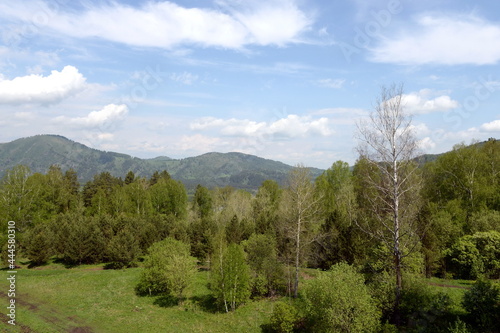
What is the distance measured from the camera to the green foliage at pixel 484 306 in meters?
20.1

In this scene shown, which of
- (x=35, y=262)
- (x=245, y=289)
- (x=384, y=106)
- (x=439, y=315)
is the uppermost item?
(x=384, y=106)

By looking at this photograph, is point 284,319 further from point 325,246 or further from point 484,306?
point 325,246

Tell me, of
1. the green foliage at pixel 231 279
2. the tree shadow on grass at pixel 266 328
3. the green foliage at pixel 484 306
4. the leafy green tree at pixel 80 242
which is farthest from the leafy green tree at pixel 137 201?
the green foliage at pixel 484 306

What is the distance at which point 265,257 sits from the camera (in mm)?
36438

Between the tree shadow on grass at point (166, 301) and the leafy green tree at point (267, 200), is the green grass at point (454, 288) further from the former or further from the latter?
the leafy green tree at point (267, 200)

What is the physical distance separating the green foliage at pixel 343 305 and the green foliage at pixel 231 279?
1223cm

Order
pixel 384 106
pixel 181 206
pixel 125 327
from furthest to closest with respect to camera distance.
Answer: pixel 181 206
pixel 125 327
pixel 384 106

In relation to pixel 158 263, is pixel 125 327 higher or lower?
lower

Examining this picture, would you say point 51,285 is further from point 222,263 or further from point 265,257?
point 265,257

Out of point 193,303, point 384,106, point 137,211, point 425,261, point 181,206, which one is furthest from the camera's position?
point 181,206

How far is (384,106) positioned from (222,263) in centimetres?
2410

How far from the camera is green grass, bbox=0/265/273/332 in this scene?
94.6ft

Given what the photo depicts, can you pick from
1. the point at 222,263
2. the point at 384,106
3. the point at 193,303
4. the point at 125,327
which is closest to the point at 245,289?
the point at 222,263

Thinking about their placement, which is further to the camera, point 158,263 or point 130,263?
point 130,263
